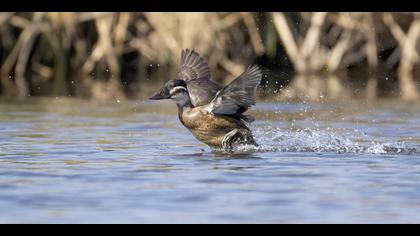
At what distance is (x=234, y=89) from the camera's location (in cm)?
732

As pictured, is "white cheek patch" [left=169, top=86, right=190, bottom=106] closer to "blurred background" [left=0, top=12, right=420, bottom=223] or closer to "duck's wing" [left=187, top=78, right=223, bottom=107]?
"duck's wing" [left=187, top=78, right=223, bottom=107]

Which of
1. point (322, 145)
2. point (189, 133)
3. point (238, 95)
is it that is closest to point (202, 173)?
point (238, 95)

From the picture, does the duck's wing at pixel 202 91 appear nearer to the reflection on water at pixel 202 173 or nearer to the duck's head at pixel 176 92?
the duck's head at pixel 176 92

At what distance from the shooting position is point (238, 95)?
743 cm

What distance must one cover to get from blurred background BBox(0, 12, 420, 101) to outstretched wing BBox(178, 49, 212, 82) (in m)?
6.50

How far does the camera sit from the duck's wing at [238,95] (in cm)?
723

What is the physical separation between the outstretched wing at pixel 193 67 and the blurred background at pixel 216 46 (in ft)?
21.3

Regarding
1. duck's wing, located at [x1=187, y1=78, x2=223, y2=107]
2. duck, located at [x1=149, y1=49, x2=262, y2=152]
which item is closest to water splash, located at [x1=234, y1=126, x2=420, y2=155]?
duck, located at [x1=149, y1=49, x2=262, y2=152]

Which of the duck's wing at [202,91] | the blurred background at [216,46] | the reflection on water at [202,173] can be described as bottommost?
the reflection on water at [202,173]

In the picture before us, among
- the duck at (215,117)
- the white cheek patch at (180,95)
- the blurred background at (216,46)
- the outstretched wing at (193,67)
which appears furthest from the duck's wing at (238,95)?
the blurred background at (216,46)

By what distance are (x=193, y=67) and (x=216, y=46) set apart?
747 centimetres
